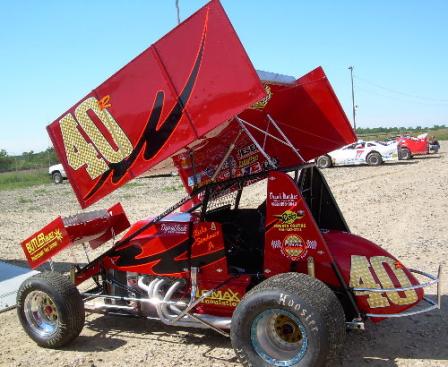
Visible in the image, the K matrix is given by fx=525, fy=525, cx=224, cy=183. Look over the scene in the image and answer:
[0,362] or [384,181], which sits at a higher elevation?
[0,362]

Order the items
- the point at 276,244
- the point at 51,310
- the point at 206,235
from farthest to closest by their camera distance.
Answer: the point at 51,310, the point at 206,235, the point at 276,244

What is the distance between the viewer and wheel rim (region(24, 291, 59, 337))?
5578mm

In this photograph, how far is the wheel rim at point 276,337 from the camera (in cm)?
437

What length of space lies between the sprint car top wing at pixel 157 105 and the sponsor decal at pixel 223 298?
1.45m

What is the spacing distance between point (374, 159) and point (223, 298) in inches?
982

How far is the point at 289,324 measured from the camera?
4449mm

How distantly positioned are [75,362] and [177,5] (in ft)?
14.7

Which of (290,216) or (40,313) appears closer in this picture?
(290,216)

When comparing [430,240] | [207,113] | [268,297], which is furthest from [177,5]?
[430,240]

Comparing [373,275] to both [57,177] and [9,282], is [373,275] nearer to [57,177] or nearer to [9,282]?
[9,282]

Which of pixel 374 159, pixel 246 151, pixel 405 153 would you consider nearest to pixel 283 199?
pixel 246 151

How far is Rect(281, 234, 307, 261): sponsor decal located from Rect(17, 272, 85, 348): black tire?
2229 millimetres

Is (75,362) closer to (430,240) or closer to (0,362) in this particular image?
(0,362)

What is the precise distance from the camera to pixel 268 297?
4.32 meters
